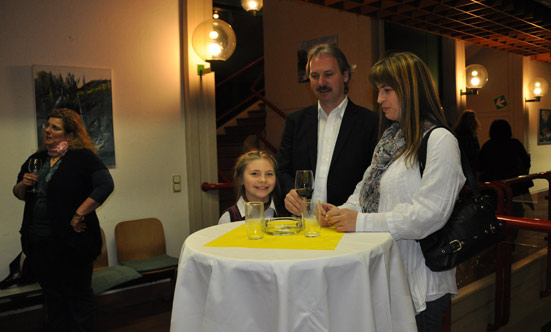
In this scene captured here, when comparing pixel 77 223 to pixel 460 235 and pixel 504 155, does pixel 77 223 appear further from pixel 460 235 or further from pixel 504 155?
pixel 504 155

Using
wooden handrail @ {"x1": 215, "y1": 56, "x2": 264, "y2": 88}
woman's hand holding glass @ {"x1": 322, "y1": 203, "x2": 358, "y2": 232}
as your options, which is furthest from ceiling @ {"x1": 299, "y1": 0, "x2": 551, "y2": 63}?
wooden handrail @ {"x1": 215, "y1": 56, "x2": 264, "y2": 88}

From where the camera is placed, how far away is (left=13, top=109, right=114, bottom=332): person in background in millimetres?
3092

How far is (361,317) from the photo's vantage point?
1.55 metres

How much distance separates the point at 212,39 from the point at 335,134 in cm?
229

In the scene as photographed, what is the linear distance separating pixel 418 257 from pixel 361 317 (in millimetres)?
466

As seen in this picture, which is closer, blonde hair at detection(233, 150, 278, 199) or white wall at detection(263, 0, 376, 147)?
blonde hair at detection(233, 150, 278, 199)

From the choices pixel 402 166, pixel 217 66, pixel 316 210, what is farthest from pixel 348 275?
pixel 217 66

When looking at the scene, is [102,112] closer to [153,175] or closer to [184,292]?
[153,175]

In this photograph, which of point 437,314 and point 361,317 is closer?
point 361,317

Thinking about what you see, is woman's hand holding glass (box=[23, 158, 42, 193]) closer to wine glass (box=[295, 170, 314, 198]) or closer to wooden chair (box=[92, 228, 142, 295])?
wooden chair (box=[92, 228, 142, 295])

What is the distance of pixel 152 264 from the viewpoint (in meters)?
4.05

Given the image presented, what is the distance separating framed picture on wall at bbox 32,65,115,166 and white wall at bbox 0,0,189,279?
61 mm

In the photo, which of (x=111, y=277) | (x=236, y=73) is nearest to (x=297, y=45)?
(x=236, y=73)

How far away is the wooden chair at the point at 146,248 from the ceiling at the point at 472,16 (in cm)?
274
